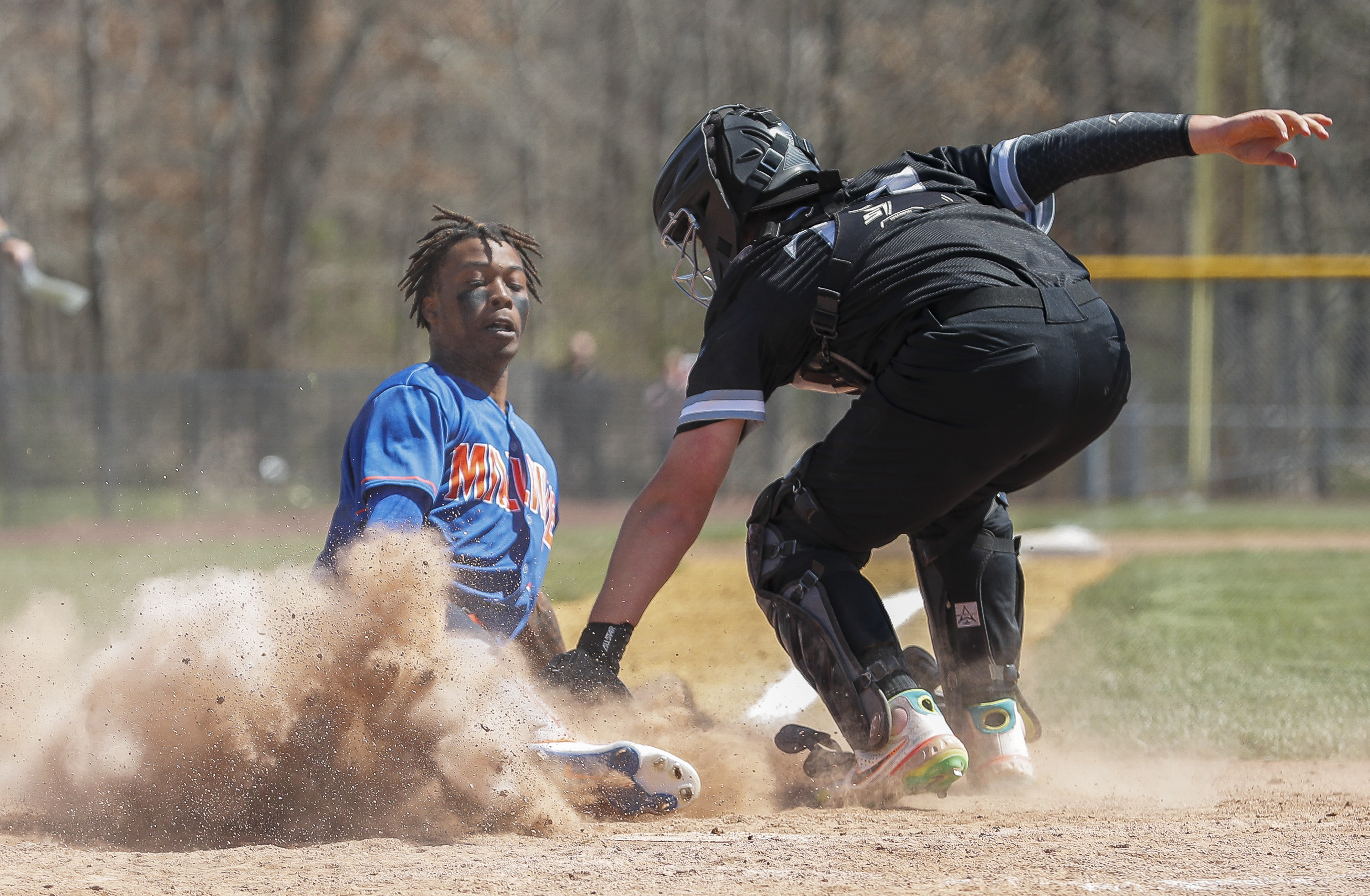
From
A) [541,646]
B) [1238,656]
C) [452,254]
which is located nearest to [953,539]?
[541,646]

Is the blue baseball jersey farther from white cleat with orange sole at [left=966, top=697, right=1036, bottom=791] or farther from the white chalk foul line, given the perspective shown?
white cleat with orange sole at [left=966, top=697, right=1036, bottom=791]

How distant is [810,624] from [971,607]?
0.58 m

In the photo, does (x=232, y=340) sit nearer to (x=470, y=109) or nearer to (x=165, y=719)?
(x=470, y=109)

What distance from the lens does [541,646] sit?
13.4ft

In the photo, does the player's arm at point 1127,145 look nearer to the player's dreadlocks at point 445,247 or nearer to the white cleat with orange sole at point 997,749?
the white cleat with orange sole at point 997,749

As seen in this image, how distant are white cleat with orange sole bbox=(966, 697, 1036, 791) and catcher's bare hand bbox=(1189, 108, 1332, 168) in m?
1.52

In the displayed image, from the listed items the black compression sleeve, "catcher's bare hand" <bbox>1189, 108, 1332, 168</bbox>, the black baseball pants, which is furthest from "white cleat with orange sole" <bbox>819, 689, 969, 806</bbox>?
"catcher's bare hand" <bbox>1189, 108, 1332, 168</bbox>

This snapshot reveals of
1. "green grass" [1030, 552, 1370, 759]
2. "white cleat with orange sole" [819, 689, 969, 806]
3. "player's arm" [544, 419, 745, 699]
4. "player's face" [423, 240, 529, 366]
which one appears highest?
"player's face" [423, 240, 529, 366]

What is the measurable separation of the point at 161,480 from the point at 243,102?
960 centimetres

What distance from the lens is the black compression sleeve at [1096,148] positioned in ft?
11.6

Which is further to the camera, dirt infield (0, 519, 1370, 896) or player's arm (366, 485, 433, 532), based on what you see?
player's arm (366, 485, 433, 532)

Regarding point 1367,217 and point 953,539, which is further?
point 1367,217

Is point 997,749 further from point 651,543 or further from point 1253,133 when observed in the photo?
point 1253,133

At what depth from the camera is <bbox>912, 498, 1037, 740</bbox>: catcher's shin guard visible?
365cm
